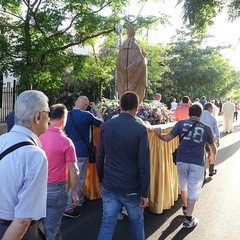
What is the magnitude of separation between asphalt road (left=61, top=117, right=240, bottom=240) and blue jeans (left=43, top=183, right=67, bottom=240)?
115 centimetres

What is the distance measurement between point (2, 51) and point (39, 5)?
7.64 feet

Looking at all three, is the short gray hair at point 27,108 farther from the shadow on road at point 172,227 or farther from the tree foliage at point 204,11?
the tree foliage at point 204,11

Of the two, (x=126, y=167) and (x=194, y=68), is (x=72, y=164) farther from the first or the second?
(x=194, y=68)

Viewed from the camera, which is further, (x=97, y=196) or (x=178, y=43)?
(x=178, y=43)

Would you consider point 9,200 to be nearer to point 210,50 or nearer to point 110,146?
point 110,146

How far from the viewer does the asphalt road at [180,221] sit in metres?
4.79

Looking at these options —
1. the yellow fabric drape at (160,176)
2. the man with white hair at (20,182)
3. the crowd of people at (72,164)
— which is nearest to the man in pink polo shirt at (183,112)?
the yellow fabric drape at (160,176)

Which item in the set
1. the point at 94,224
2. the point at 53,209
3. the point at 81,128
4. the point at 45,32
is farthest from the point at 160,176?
the point at 45,32

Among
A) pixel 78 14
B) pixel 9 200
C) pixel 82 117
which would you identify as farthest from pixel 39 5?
pixel 9 200

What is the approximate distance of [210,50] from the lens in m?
38.9

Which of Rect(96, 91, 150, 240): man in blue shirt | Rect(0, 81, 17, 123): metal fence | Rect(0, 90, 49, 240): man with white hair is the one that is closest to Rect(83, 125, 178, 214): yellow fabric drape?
Rect(96, 91, 150, 240): man in blue shirt

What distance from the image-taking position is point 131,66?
7258mm

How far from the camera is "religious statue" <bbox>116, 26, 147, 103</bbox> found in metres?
7.25

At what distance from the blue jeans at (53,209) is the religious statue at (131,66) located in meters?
4.07
